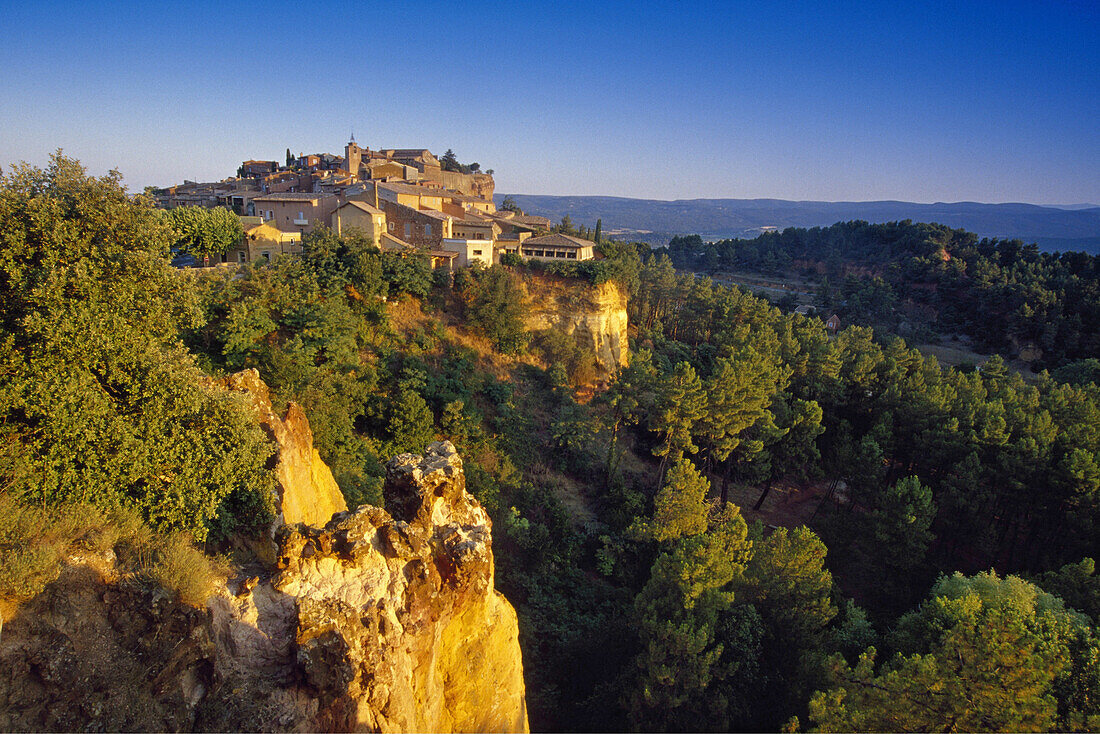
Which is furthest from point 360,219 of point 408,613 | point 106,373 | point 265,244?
point 408,613

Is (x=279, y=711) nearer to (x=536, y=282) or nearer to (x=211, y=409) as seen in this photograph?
(x=211, y=409)

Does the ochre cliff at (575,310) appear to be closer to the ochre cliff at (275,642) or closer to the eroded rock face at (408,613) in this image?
the eroded rock face at (408,613)

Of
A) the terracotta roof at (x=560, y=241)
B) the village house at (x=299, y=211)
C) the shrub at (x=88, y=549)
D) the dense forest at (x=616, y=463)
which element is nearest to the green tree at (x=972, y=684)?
the dense forest at (x=616, y=463)

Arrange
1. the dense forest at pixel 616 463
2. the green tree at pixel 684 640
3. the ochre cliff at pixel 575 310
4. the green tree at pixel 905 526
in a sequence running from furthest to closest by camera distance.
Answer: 1. the ochre cliff at pixel 575 310
2. the green tree at pixel 905 526
3. the green tree at pixel 684 640
4. the dense forest at pixel 616 463

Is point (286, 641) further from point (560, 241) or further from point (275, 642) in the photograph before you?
point (560, 241)

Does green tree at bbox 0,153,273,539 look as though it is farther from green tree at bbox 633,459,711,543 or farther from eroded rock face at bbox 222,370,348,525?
green tree at bbox 633,459,711,543

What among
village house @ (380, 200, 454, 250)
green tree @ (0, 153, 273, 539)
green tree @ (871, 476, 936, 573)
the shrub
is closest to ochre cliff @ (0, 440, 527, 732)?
the shrub
